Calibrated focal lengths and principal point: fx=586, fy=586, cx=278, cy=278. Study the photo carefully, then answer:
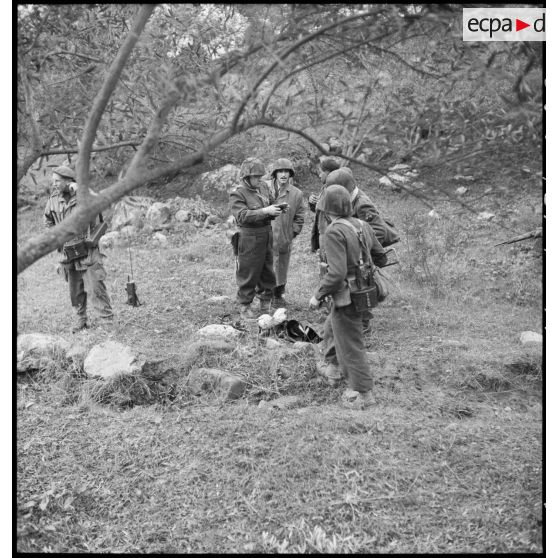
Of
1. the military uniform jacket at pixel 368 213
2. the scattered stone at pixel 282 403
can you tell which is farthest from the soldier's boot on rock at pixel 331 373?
the military uniform jacket at pixel 368 213

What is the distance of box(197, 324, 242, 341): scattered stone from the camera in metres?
6.50

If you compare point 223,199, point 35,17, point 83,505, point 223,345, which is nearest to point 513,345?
point 223,345

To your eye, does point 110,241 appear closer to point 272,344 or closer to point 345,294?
point 272,344

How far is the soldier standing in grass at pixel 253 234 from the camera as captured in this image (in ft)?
22.7

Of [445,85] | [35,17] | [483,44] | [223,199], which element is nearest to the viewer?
[483,44]

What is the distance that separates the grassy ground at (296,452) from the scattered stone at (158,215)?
18.9 feet

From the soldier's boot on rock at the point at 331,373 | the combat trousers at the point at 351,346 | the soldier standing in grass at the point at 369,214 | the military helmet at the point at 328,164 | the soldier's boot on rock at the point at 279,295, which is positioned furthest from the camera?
the soldier's boot on rock at the point at 279,295

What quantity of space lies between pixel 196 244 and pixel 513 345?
22.5 ft

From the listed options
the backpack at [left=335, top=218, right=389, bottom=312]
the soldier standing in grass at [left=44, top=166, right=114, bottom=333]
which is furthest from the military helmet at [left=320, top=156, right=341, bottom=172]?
the soldier standing in grass at [left=44, top=166, right=114, bottom=333]

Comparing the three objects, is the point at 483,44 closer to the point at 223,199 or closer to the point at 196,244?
the point at 196,244

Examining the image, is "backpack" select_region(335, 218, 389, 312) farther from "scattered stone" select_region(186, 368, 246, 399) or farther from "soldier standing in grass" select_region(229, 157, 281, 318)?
"soldier standing in grass" select_region(229, 157, 281, 318)

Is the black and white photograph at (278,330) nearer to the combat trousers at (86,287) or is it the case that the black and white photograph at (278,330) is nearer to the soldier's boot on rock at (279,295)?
the combat trousers at (86,287)

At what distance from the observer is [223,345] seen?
6.14 meters

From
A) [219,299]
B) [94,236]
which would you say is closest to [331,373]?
[219,299]
